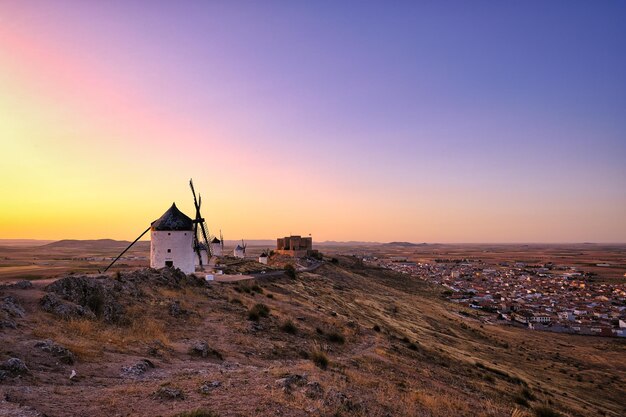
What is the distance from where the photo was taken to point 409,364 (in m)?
17.4

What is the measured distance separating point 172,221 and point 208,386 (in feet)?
70.7

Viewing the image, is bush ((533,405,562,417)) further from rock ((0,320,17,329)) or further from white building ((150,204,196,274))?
white building ((150,204,196,274))

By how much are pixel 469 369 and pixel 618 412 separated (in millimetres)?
9208

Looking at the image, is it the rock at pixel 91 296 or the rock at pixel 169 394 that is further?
the rock at pixel 91 296

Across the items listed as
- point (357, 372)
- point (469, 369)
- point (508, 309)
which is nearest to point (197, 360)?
point (357, 372)

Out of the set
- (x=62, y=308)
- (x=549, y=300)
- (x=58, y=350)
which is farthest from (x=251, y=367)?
(x=549, y=300)

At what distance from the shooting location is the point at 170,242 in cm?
2866

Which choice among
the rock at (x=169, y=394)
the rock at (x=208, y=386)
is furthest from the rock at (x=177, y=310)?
the rock at (x=169, y=394)

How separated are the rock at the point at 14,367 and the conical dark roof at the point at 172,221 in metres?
20.4

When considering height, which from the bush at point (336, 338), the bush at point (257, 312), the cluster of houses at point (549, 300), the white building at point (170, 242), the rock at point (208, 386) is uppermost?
the white building at point (170, 242)

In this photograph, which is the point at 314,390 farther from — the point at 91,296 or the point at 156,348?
the point at 91,296

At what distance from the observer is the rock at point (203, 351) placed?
1301 cm

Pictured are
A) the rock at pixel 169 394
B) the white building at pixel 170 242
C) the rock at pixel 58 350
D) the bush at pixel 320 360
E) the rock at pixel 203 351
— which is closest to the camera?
the rock at pixel 169 394

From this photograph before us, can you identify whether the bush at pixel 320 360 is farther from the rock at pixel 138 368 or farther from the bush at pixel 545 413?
the bush at pixel 545 413
